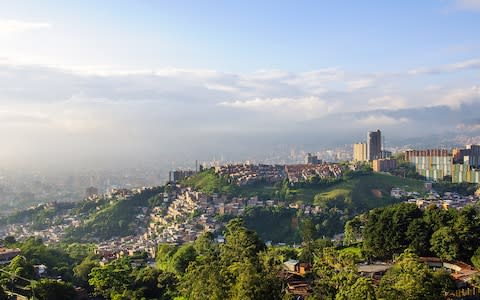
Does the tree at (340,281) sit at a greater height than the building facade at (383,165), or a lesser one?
lesser

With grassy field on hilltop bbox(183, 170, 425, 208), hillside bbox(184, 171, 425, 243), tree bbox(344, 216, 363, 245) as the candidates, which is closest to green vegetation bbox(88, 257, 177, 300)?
tree bbox(344, 216, 363, 245)

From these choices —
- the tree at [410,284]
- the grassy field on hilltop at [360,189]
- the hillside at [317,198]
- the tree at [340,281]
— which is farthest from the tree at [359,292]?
the grassy field on hilltop at [360,189]

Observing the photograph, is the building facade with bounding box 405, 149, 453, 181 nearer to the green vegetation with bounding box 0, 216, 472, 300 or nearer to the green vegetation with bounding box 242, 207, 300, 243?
the green vegetation with bounding box 242, 207, 300, 243

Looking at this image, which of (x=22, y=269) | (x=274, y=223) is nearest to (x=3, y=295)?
(x=22, y=269)

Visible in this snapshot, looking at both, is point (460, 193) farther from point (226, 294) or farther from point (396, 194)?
point (226, 294)

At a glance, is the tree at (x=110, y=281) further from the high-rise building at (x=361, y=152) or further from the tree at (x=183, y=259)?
the high-rise building at (x=361, y=152)

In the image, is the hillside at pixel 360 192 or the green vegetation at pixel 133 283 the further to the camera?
the hillside at pixel 360 192

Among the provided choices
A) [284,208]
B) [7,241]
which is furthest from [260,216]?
[7,241]
